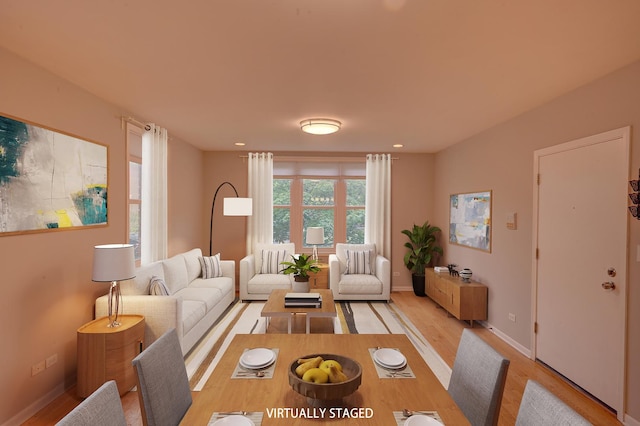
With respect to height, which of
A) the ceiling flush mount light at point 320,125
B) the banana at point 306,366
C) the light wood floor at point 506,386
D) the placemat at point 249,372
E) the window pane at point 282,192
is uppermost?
the ceiling flush mount light at point 320,125

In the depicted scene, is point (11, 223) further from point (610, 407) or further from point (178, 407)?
point (610, 407)

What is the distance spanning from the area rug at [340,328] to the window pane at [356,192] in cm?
190

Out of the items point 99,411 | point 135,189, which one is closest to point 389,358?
point 99,411

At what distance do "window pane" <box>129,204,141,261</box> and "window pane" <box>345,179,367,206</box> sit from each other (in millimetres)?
3552

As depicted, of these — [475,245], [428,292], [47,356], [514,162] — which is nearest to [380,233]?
[428,292]

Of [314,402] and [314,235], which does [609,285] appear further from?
[314,235]

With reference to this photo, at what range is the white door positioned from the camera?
2523 mm

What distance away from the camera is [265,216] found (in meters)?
6.02

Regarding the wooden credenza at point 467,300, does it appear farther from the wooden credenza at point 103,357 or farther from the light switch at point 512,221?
the wooden credenza at point 103,357

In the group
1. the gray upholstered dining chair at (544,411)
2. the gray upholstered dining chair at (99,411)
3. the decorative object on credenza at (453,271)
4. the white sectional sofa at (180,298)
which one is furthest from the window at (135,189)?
the decorative object on credenza at (453,271)

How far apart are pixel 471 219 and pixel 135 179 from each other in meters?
4.49

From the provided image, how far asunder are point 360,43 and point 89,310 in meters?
3.19

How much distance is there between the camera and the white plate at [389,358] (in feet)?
5.14

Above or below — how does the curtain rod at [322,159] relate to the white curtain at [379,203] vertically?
above
